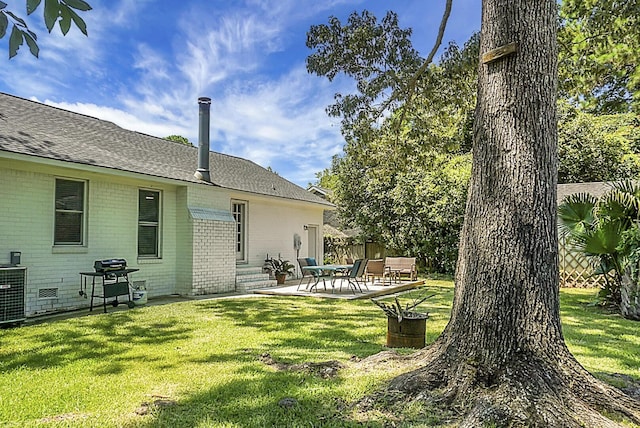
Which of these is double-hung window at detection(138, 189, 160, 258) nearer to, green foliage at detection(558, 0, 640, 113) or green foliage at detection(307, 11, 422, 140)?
green foliage at detection(307, 11, 422, 140)

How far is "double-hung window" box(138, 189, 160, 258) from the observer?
10898 mm

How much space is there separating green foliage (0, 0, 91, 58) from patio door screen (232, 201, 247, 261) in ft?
40.8

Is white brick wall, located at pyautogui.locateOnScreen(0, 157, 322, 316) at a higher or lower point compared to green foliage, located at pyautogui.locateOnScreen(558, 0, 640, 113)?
lower

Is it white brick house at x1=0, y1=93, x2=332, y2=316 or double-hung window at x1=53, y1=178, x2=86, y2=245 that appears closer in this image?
white brick house at x1=0, y1=93, x2=332, y2=316

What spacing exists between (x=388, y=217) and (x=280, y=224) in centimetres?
595

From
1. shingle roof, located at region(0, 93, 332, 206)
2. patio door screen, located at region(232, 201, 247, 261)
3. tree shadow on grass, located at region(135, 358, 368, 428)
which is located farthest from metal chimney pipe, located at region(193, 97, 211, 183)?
tree shadow on grass, located at region(135, 358, 368, 428)

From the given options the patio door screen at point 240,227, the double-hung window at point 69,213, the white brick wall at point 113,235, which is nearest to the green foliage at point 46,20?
the white brick wall at point 113,235

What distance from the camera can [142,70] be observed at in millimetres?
16609

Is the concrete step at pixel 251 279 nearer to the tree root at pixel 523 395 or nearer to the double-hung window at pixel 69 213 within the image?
the double-hung window at pixel 69 213

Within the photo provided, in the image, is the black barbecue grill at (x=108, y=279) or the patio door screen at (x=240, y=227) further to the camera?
the patio door screen at (x=240, y=227)

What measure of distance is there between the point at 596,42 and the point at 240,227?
1105 centimetres

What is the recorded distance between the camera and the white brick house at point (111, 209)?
8430mm

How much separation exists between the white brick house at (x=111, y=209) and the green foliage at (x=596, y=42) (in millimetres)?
9462

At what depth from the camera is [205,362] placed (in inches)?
208
